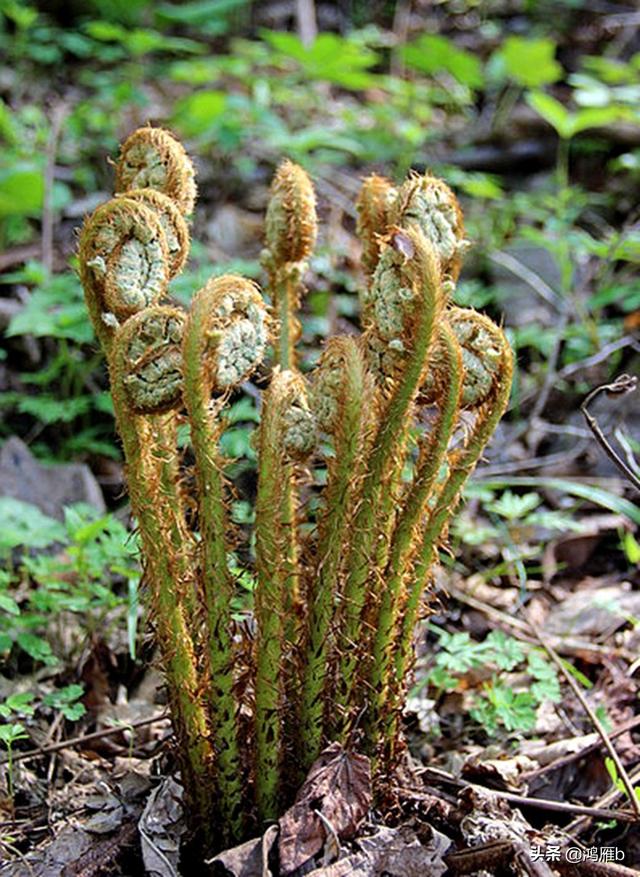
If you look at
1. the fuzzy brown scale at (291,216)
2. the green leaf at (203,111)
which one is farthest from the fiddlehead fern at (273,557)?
the green leaf at (203,111)

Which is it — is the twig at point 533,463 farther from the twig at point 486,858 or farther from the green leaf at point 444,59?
the green leaf at point 444,59

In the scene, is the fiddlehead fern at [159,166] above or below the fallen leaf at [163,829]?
above

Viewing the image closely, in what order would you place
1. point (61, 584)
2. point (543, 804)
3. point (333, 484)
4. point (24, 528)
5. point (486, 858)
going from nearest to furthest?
point (333, 484)
point (486, 858)
point (543, 804)
point (61, 584)
point (24, 528)

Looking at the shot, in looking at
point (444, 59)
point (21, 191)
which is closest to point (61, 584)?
point (21, 191)

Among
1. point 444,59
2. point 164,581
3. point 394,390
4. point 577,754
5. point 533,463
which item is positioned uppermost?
point 394,390

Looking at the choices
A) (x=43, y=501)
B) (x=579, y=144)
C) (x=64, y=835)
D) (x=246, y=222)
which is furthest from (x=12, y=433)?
(x=579, y=144)

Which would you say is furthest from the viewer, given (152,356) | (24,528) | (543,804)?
(24,528)

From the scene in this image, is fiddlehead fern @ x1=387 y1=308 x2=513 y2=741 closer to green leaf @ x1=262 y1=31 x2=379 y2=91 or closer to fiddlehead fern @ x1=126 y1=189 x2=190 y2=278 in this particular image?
→ fiddlehead fern @ x1=126 y1=189 x2=190 y2=278

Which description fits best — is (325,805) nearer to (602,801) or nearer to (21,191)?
(602,801)

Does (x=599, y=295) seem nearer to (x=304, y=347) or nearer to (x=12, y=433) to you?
(x=304, y=347)

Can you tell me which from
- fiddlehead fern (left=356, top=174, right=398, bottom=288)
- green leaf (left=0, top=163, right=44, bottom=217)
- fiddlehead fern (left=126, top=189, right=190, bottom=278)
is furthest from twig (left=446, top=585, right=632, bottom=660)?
green leaf (left=0, top=163, right=44, bottom=217)
